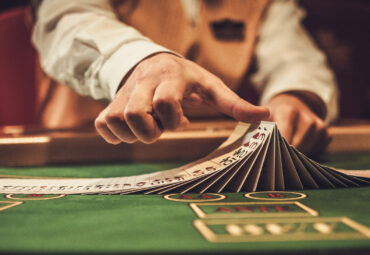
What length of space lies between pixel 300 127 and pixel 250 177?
529 millimetres

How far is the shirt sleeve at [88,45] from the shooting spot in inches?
44.4

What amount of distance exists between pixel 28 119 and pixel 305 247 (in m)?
2.62

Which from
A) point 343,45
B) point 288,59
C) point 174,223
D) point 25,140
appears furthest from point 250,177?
point 343,45

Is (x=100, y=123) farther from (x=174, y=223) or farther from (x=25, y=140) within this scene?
(x=25, y=140)

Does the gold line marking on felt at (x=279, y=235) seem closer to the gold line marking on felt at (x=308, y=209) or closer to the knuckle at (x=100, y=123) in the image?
the gold line marking on felt at (x=308, y=209)

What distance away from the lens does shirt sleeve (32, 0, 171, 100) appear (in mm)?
1127

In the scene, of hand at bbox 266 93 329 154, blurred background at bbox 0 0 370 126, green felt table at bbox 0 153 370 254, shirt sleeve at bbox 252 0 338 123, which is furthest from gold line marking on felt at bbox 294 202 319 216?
blurred background at bbox 0 0 370 126

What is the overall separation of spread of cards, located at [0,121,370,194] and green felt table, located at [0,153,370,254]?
0.03 metres

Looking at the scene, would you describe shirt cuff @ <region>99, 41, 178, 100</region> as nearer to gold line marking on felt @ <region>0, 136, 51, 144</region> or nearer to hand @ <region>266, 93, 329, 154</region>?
gold line marking on felt @ <region>0, 136, 51, 144</region>

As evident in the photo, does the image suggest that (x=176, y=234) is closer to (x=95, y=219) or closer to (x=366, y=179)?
(x=95, y=219)

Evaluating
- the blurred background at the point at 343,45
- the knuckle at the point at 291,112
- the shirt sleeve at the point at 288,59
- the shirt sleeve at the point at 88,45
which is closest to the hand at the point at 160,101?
the shirt sleeve at the point at 88,45

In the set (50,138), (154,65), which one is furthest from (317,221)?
(50,138)

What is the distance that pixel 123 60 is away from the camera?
3.60ft

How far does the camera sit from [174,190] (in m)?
0.76
